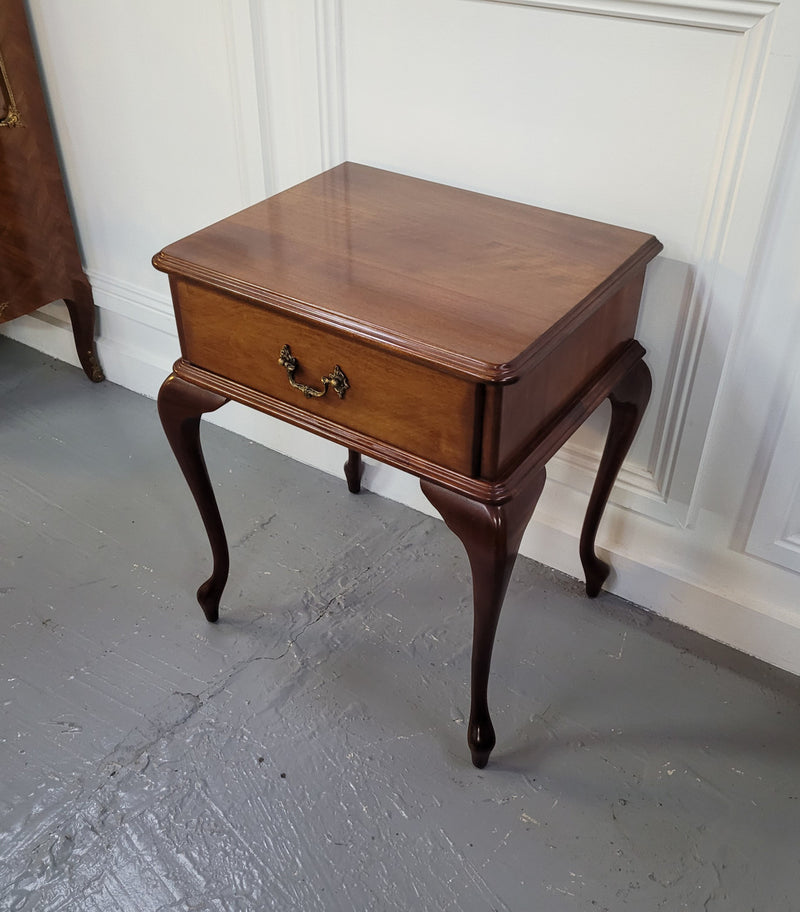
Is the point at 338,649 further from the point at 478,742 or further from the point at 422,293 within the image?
the point at 422,293

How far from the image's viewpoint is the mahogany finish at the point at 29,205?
1.96 m

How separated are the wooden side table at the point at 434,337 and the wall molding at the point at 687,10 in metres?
0.28

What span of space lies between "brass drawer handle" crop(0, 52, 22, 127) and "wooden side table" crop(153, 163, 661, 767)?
862mm

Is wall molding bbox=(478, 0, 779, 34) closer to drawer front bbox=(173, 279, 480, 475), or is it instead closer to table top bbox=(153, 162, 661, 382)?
table top bbox=(153, 162, 661, 382)

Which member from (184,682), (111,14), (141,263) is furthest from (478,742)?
(111,14)

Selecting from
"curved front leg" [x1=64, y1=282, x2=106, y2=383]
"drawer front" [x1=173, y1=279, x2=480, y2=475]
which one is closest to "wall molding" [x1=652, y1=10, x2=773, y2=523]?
"drawer front" [x1=173, y1=279, x2=480, y2=475]

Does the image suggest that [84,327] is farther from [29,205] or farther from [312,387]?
[312,387]

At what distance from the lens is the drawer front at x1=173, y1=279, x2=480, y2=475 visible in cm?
114

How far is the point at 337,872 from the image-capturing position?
1.33 meters

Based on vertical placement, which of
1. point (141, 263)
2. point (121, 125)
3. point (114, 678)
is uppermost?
point (121, 125)

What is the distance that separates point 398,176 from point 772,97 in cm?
60


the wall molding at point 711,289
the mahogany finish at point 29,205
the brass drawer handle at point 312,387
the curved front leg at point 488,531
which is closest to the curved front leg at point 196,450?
the brass drawer handle at point 312,387

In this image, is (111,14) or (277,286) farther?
(111,14)

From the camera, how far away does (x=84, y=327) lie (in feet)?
7.54
